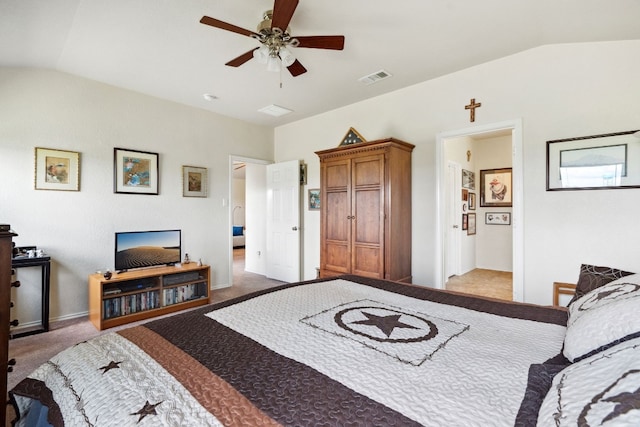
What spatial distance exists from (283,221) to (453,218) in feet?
9.66

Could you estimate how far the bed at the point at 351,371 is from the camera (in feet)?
2.37

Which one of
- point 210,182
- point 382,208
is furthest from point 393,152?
point 210,182

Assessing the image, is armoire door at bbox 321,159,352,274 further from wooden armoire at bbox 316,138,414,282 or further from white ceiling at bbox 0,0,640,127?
white ceiling at bbox 0,0,640,127

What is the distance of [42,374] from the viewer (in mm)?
1036

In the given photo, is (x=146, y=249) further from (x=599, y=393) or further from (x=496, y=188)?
(x=496, y=188)

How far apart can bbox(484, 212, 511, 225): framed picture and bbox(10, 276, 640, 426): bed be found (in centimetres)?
484

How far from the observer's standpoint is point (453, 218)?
5.28m

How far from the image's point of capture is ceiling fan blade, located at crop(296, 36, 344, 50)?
2.10 meters

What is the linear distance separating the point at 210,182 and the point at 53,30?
2.41 m

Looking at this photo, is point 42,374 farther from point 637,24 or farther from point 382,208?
point 637,24

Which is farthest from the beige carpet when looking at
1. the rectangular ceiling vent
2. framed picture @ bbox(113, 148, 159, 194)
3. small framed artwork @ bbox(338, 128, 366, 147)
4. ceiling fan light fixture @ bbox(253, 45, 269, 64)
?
framed picture @ bbox(113, 148, 159, 194)

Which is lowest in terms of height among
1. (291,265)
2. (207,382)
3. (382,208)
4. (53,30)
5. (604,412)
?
(291,265)

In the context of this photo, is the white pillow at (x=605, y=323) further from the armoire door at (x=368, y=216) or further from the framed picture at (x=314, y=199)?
the framed picture at (x=314, y=199)

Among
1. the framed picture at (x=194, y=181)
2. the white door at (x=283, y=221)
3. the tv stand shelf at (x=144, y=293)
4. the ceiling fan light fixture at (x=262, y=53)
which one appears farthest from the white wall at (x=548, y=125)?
the framed picture at (x=194, y=181)
